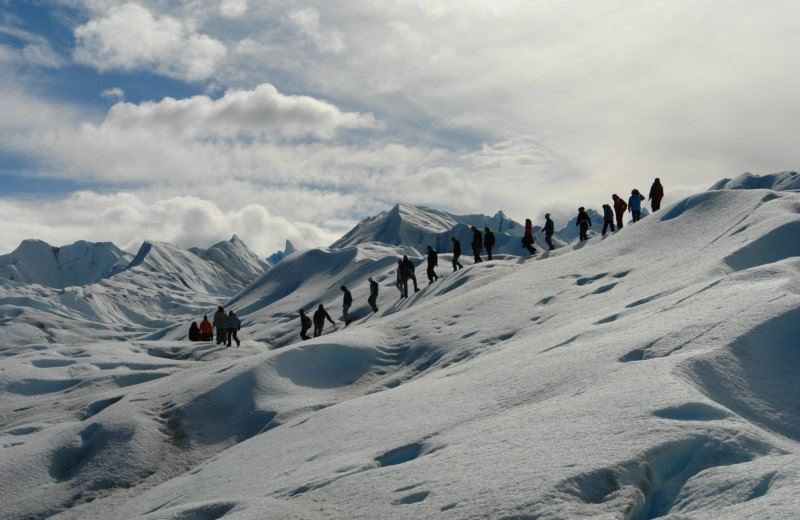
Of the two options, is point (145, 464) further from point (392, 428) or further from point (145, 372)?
point (145, 372)

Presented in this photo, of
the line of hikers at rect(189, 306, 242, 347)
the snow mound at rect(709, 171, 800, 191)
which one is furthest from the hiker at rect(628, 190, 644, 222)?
the snow mound at rect(709, 171, 800, 191)

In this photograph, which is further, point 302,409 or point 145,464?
point 302,409

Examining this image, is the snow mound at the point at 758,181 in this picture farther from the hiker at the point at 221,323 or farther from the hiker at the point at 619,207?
the hiker at the point at 221,323

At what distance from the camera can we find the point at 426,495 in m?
7.98

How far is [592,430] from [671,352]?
10.3 ft

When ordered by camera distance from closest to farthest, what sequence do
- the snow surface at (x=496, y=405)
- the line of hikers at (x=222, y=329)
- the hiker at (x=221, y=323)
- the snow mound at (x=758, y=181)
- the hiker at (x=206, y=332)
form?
the snow surface at (x=496, y=405) → the line of hikers at (x=222, y=329) → the hiker at (x=221, y=323) → the hiker at (x=206, y=332) → the snow mound at (x=758, y=181)

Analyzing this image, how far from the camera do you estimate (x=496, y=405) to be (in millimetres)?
11562

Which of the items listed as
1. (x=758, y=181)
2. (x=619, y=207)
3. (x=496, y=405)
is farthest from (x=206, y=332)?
(x=758, y=181)

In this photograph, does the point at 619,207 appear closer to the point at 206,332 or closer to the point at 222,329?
the point at 222,329

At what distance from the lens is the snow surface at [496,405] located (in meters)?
7.59

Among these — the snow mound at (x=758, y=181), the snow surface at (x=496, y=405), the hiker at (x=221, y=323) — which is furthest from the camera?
the snow mound at (x=758, y=181)

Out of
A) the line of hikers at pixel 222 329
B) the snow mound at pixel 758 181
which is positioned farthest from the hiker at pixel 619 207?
the snow mound at pixel 758 181

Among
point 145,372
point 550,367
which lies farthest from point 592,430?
point 145,372

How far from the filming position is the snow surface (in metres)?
7.59
